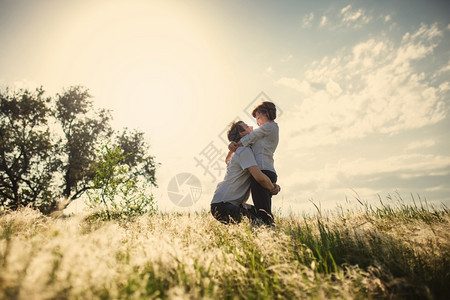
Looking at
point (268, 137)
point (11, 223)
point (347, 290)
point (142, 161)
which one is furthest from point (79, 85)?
point (347, 290)

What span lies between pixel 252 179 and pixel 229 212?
82cm

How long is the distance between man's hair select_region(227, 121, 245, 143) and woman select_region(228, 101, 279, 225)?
157 millimetres

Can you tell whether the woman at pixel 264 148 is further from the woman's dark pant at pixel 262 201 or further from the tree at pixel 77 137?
the tree at pixel 77 137

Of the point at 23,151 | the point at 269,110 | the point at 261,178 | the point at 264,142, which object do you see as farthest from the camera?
the point at 23,151

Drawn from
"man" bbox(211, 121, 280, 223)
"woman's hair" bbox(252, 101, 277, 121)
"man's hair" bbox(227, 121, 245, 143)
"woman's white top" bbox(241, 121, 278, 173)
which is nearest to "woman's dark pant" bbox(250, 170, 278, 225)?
"man" bbox(211, 121, 280, 223)

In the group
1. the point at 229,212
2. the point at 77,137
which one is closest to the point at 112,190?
the point at 229,212

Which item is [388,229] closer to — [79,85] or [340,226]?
[340,226]

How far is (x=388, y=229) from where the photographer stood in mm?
4340

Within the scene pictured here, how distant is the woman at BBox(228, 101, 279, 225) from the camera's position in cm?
483

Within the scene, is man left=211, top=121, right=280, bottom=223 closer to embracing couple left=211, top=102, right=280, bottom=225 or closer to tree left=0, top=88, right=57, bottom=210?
embracing couple left=211, top=102, right=280, bottom=225

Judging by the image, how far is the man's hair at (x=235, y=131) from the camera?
5.46 metres

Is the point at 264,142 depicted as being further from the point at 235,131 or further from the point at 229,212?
the point at 229,212

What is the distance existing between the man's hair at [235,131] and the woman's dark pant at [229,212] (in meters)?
1.47

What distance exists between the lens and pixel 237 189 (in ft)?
16.5
